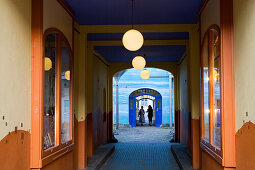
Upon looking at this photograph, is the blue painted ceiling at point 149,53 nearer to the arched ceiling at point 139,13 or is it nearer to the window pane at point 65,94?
the arched ceiling at point 139,13

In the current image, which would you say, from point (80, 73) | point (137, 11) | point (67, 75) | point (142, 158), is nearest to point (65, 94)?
point (67, 75)

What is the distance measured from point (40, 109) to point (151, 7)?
3007 mm

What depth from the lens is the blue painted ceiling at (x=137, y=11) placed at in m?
5.32

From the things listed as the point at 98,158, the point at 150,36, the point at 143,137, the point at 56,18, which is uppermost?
the point at 150,36

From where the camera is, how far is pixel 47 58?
4.26 m

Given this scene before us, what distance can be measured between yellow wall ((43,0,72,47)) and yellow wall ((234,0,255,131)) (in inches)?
101

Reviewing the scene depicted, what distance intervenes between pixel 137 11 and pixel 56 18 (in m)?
1.82

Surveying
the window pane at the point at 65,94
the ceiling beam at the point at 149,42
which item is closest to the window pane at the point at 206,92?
the window pane at the point at 65,94

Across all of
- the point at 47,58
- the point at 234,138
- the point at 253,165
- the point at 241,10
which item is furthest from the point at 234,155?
the point at 47,58

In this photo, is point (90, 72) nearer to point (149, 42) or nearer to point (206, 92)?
point (149, 42)

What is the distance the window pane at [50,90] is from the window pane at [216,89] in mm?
2490

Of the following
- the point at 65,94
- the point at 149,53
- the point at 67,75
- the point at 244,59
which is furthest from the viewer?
the point at 149,53

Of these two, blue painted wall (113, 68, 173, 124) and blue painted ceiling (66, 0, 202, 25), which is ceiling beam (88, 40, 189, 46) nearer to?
blue painted ceiling (66, 0, 202, 25)

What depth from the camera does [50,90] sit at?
4434mm
